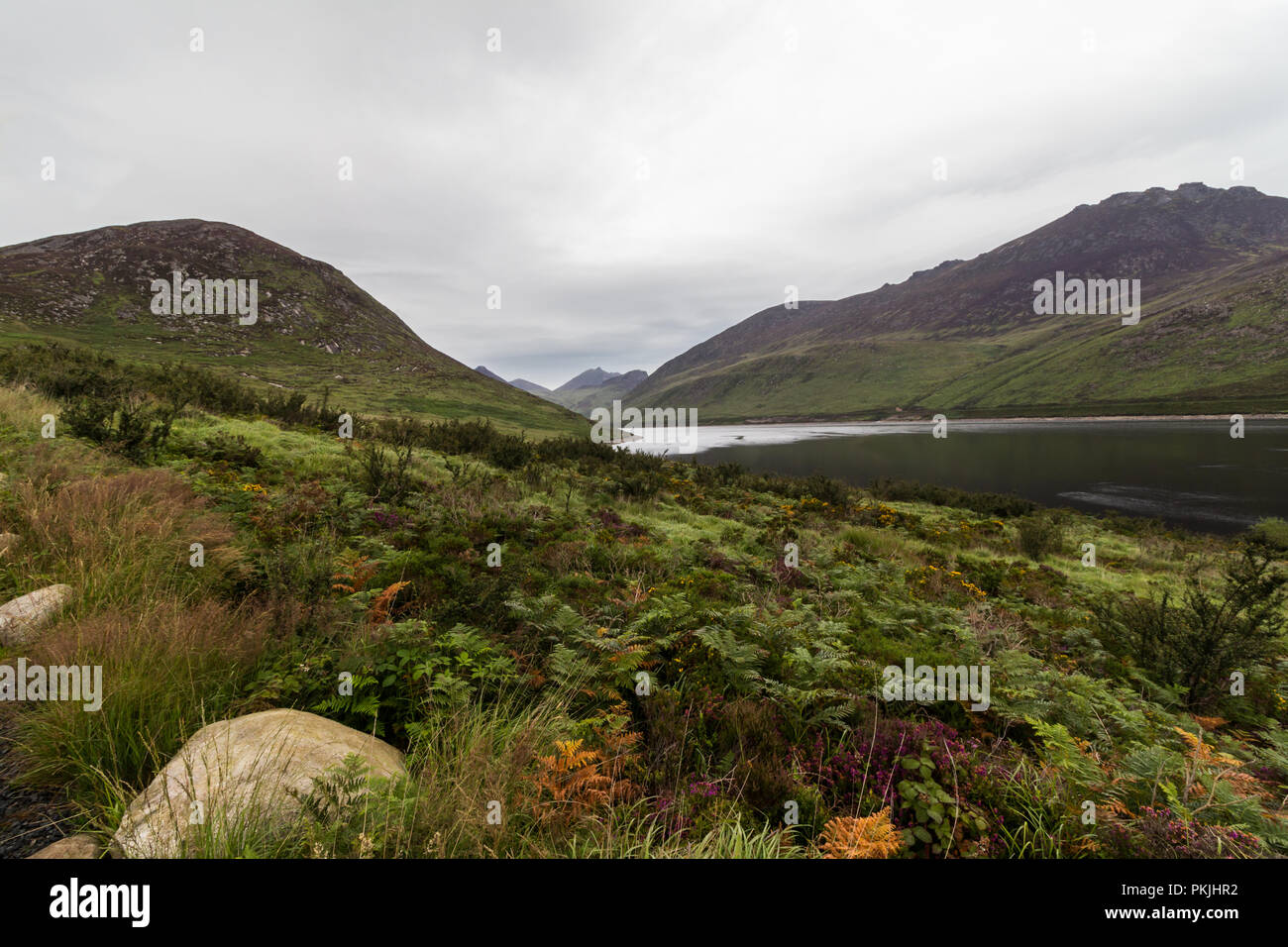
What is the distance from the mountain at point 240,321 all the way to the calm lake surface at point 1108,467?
118 ft

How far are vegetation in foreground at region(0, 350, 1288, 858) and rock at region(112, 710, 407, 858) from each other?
134 mm

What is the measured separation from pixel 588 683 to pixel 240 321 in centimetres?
9273

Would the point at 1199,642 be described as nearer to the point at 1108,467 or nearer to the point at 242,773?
the point at 242,773

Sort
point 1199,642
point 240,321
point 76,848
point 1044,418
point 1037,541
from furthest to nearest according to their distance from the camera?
point 1044,418, point 240,321, point 1037,541, point 1199,642, point 76,848

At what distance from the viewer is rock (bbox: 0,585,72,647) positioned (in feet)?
9.49

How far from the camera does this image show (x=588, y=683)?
11.9 ft

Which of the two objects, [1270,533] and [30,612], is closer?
[30,612]

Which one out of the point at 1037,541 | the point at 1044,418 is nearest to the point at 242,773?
the point at 1037,541

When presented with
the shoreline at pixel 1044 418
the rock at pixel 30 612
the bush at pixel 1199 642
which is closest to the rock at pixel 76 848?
the rock at pixel 30 612

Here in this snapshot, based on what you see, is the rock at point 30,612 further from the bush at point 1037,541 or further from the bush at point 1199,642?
the bush at point 1037,541

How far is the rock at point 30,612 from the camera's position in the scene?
2.89 meters

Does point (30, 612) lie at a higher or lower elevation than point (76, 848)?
higher

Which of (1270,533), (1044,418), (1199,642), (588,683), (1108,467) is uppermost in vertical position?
(1044,418)
